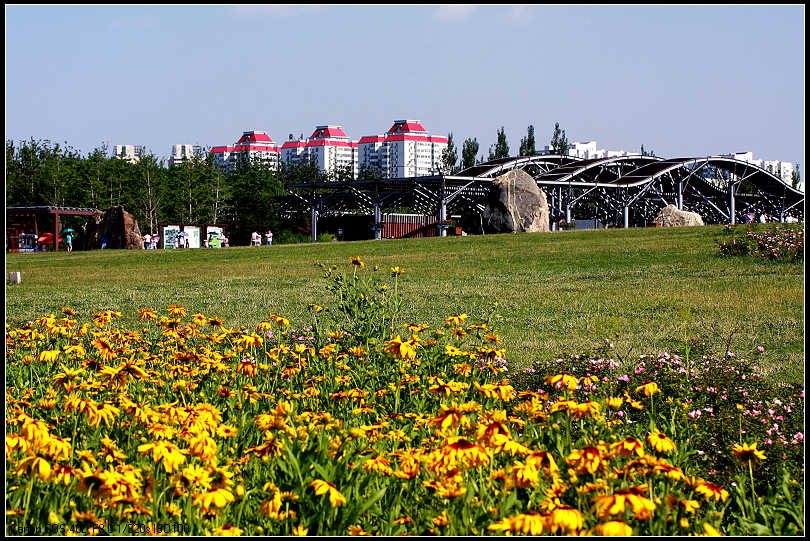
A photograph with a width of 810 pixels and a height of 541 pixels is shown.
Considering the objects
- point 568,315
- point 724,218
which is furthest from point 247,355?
point 724,218

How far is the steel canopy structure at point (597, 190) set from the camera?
47.9 meters

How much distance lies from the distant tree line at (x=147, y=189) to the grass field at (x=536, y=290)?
29.5 m

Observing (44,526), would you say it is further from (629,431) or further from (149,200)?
(149,200)

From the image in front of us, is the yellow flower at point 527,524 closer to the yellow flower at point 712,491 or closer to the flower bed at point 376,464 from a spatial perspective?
the flower bed at point 376,464

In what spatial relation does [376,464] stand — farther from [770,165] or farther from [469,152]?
[770,165]

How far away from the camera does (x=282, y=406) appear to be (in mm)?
3588

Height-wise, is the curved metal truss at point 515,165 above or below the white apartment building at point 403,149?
below

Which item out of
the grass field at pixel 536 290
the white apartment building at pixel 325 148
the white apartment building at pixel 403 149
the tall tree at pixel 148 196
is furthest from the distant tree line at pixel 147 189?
the white apartment building at pixel 325 148

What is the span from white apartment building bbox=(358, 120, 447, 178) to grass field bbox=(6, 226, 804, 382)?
104880mm

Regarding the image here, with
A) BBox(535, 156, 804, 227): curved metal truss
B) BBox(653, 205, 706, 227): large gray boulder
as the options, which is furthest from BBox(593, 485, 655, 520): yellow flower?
BBox(535, 156, 804, 227): curved metal truss

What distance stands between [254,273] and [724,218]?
53.0 meters

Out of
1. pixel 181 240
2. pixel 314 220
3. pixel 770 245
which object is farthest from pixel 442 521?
pixel 314 220

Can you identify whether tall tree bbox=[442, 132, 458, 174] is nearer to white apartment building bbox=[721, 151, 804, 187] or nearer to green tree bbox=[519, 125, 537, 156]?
green tree bbox=[519, 125, 537, 156]

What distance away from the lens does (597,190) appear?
5369 centimetres
